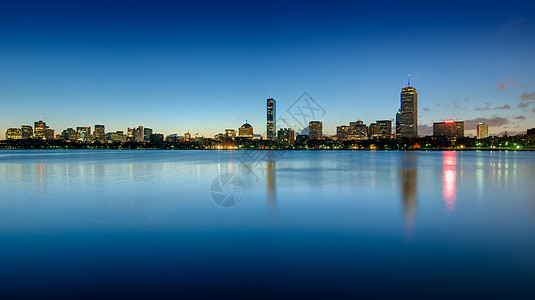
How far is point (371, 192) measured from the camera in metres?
18.9

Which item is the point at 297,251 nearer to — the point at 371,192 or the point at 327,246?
the point at 327,246

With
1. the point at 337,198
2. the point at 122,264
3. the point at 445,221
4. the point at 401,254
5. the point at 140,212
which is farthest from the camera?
the point at 337,198

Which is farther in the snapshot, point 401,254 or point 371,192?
point 371,192

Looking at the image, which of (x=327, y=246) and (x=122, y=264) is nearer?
(x=122, y=264)

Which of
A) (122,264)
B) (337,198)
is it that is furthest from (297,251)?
(337,198)

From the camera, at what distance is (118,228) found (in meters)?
10.3

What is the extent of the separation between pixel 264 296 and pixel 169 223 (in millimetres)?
6458

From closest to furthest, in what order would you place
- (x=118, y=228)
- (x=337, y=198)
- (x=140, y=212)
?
(x=118, y=228) < (x=140, y=212) < (x=337, y=198)

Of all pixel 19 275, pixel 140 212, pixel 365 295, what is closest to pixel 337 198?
pixel 140 212

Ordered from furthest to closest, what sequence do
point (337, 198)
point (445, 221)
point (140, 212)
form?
point (337, 198)
point (140, 212)
point (445, 221)

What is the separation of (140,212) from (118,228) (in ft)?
8.50

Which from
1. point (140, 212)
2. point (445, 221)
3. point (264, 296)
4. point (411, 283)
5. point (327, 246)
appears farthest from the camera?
point (140, 212)

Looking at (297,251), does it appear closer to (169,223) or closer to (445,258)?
(445,258)

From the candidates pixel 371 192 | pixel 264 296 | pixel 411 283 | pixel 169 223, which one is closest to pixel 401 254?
pixel 411 283
